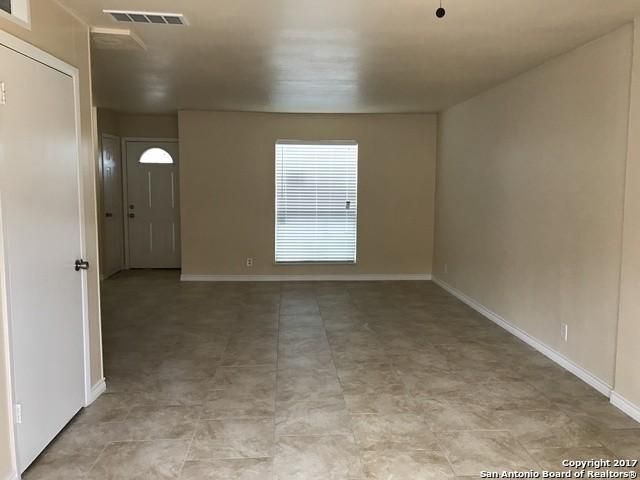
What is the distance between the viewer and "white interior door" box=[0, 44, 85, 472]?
2.31 m

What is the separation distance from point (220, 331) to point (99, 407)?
1.75 m

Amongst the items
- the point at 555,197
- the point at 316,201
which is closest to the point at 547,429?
the point at 555,197

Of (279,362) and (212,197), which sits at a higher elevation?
(212,197)

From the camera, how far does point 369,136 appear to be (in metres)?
7.38

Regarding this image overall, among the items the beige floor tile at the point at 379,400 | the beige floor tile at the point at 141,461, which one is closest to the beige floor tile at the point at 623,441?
the beige floor tile at the point at 379,400

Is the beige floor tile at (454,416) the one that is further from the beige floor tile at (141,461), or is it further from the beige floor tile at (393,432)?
the beige floor tile at (141,461)

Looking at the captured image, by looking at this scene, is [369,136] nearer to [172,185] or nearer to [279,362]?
[172,185]

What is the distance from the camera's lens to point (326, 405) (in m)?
3.23

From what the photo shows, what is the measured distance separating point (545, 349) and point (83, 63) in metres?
4.01

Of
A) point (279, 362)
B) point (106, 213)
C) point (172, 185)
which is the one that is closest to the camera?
point (279, 362)

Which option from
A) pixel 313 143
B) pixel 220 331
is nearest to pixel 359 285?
pixel 313 143

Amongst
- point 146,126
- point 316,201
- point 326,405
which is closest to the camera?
point 326,405

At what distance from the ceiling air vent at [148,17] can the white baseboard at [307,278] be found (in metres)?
4.66

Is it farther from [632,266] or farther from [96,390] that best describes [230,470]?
[632,266]
